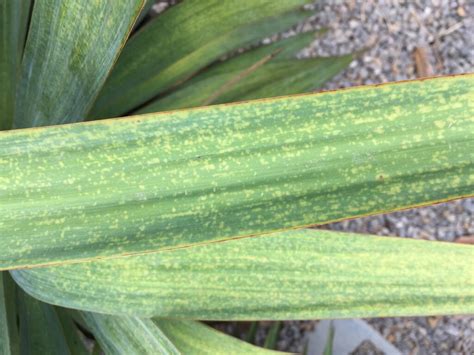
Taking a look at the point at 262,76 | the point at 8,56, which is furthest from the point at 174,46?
the point at 8,56

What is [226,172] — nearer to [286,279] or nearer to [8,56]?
[286,279]

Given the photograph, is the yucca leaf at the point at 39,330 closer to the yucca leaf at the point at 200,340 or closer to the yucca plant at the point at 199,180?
the yucca plant at the point at 199,180

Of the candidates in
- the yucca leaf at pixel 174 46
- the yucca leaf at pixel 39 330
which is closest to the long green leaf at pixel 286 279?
the yucca leaf at pixel 39 330

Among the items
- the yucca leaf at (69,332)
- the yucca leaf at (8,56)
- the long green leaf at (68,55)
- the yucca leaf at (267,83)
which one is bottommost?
the yucca leaf at (69,332)

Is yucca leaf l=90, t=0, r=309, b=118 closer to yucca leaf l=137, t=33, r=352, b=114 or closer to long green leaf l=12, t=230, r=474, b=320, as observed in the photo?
yucca leaf l=137, t=33, r=352, b=114

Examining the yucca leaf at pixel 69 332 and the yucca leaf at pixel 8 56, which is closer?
the yucca leaf at pixel 8 56

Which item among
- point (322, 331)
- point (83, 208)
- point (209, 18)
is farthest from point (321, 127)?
point (322, 331)

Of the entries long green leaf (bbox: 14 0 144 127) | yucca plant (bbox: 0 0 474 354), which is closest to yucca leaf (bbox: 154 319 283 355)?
yucca plant (bbox: 0 0 474 354)
